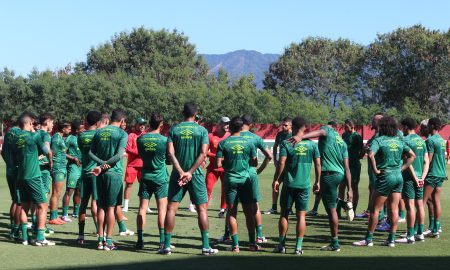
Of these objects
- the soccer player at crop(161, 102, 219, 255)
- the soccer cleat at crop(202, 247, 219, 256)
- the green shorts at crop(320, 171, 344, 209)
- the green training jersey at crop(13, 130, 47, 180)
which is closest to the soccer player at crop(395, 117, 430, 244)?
the green shorts at crop(320, 171, 344, 209)

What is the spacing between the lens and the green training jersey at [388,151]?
11.7m

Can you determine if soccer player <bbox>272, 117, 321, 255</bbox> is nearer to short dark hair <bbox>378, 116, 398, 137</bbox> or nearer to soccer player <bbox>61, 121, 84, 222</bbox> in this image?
short dark hair <bbox>378, 116, 398, 137</bbox>

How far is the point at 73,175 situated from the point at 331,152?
17.4ft

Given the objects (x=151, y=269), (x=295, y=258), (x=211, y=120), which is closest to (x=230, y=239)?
(x=295, y=258)

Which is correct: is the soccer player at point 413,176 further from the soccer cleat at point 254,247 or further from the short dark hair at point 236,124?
the short dark hair at point 236,124

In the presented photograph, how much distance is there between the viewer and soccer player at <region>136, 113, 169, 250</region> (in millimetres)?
11320

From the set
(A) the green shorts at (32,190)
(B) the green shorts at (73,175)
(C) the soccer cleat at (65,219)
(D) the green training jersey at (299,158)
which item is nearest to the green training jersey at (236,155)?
(D) the green training jersey at (299,158)

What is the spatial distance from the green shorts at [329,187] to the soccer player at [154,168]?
2376mm

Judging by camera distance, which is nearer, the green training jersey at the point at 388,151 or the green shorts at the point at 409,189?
the green training jersey at the point at 388,151

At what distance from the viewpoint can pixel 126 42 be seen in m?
92.9

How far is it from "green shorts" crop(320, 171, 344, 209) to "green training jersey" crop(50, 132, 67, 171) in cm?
521

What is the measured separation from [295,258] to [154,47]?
82.1 metres

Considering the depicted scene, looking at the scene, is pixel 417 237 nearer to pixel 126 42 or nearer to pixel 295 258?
pixel 295 258

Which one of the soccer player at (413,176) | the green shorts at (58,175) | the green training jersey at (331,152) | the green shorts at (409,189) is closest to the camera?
the green training jersey at (331,152)
